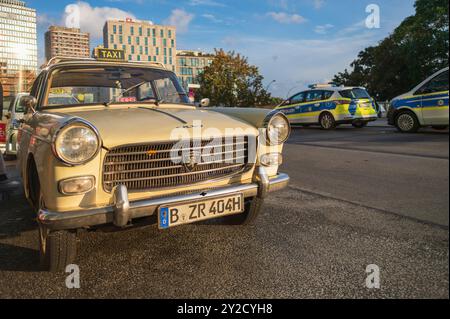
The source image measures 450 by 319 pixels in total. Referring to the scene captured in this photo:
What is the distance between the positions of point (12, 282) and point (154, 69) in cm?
286

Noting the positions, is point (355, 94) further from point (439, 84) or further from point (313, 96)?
point (439, 84)

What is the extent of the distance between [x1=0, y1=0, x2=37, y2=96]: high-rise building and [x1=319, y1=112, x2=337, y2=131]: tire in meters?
10.2

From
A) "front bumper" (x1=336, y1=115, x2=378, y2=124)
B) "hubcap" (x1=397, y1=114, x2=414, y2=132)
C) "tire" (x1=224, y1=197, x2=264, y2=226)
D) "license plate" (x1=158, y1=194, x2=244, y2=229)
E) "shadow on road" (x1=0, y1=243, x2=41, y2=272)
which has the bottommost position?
"shadow on road" (x1=0, y1=243, x2=41, y2=272)

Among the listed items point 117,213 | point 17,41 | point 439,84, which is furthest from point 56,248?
point 17,41

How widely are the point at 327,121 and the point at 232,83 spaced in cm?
2556

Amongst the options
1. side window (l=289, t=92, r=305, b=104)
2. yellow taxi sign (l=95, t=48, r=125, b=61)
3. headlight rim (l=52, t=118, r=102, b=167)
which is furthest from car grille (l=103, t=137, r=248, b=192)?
side window (l=289, t=92, r=305, b=104)

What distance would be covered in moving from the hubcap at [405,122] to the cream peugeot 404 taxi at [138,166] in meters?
8.83

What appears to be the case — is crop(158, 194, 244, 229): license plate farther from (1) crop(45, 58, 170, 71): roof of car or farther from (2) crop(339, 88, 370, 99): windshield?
(2) crop(339, 88, 370, 99): windshield

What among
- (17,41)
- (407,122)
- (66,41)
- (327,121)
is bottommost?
(407,122)

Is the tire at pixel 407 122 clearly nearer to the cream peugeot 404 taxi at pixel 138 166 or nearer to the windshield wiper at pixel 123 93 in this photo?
the cream peugeot 404 taxi at pixel 138 166

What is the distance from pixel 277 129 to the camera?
11.2ft

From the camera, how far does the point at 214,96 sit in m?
38.9

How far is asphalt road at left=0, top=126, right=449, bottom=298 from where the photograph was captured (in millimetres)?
2348

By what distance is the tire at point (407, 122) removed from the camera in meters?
10.7
